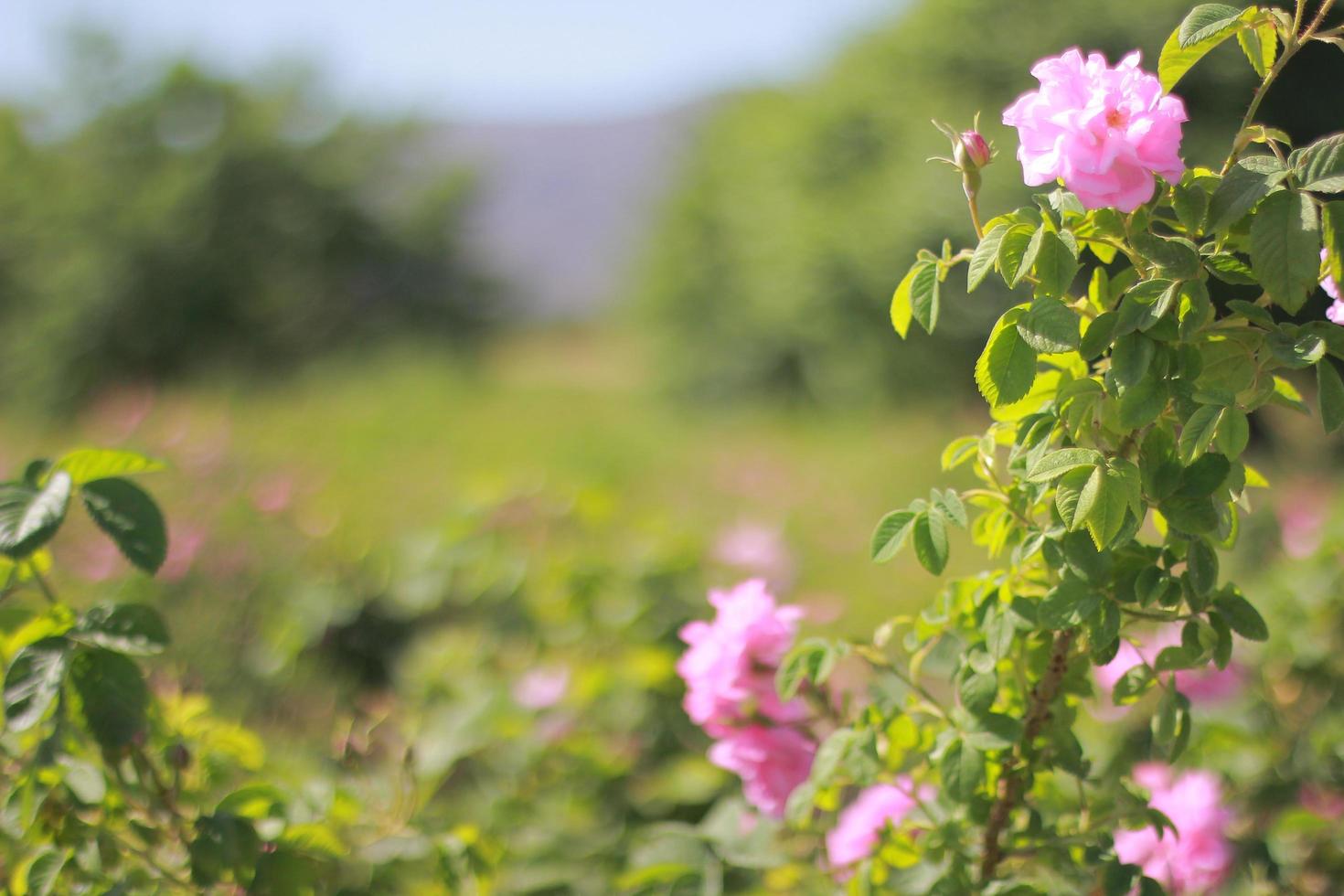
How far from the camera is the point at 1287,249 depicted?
647 mm

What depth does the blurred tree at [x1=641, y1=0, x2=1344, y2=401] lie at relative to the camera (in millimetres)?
5977

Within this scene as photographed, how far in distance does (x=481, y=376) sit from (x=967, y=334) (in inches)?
166

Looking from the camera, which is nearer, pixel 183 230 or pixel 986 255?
pixel 986 255

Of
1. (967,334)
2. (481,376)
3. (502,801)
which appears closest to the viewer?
(502,801)

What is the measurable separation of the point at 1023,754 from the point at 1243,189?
1.50 ft

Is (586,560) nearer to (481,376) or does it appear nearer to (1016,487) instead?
(1016,487)

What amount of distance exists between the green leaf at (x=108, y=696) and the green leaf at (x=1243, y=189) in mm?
840

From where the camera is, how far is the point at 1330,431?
693 millimetres

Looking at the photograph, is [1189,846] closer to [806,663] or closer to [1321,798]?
[1321,798]

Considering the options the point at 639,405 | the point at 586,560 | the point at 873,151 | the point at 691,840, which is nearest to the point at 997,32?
the point at 873,151

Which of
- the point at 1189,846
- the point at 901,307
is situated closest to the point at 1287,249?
the point at 901,307

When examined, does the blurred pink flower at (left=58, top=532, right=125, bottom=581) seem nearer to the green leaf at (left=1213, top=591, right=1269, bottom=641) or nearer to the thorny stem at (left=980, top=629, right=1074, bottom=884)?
the thorny stem at (left=980, top=629, right=1074, bottom=884)

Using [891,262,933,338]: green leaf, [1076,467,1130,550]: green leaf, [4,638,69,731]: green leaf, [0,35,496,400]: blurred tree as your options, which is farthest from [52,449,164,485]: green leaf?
[0,35,496,400]: blurred tree

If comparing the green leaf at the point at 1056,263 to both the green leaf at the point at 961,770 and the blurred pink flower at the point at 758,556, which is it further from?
the blurred pink flower at the point at 758,556
